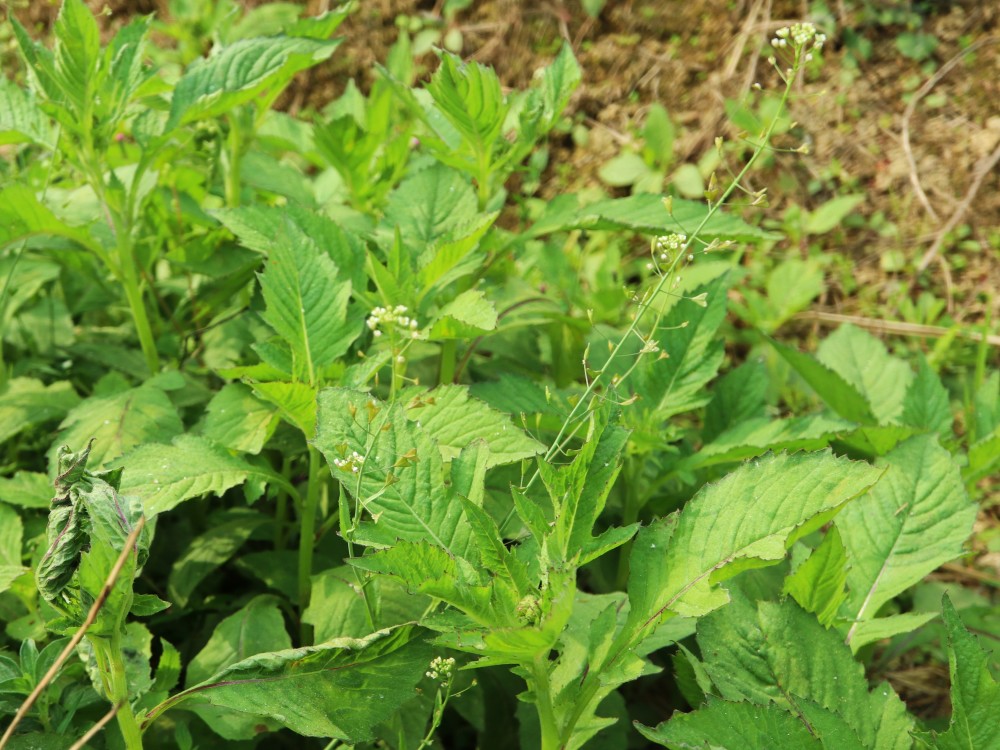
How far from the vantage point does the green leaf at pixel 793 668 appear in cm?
155

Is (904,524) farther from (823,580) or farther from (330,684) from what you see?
(330,684)

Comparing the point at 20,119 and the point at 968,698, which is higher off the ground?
the point at 20,119

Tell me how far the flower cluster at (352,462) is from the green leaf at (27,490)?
870 mm

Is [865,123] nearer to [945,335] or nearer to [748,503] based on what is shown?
[945,335]

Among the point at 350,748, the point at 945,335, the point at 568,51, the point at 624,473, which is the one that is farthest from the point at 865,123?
the point at 350,748

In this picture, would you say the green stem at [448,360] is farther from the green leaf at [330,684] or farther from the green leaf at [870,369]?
the green leaf at [870,369]

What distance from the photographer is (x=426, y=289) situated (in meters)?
1.97

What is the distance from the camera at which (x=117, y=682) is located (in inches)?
55.2

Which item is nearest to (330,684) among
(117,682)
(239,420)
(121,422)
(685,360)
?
(117,682)

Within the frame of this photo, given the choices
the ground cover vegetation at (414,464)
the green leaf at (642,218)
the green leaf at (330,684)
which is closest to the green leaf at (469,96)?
the ground cover vegetation at (414,464)

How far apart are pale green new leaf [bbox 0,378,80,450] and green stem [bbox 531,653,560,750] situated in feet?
4.71

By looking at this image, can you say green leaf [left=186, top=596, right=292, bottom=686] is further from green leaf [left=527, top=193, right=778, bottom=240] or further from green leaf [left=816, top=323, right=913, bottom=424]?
green leaf [left=816, top=323, right=913, bottom=424]

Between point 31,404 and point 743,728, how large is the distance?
1778mm

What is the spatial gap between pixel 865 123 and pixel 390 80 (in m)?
2.75
